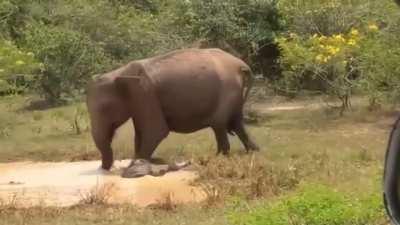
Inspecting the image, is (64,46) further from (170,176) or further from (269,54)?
Answer: (170,176)

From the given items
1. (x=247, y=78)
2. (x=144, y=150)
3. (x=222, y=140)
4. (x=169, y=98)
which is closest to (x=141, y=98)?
(x=169, y=98)

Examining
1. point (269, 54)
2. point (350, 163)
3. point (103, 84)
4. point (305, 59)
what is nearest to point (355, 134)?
point (305, 59)

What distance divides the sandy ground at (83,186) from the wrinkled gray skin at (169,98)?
0.65 meters

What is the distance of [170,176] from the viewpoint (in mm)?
10164

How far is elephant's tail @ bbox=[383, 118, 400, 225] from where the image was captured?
152 cm

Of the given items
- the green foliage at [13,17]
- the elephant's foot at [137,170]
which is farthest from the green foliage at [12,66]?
the green foliage at [13,17]

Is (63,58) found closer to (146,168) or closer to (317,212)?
(146,168)

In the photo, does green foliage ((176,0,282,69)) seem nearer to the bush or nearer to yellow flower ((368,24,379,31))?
the bush

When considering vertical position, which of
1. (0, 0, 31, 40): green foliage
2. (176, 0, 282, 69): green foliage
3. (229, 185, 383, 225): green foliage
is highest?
(229, 185, 383, 225): green foliage

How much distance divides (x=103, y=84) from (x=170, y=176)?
6.07 ft

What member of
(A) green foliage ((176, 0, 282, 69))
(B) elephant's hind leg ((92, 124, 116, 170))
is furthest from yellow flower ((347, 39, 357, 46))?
(B) elephant's hind leg ((92, 124, 116, 170))

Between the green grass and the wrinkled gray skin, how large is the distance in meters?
0.53

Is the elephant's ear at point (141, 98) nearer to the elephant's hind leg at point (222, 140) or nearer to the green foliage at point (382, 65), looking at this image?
the elephant's hind leg at point (222, 140)

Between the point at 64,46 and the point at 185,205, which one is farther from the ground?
the point at 185,205
